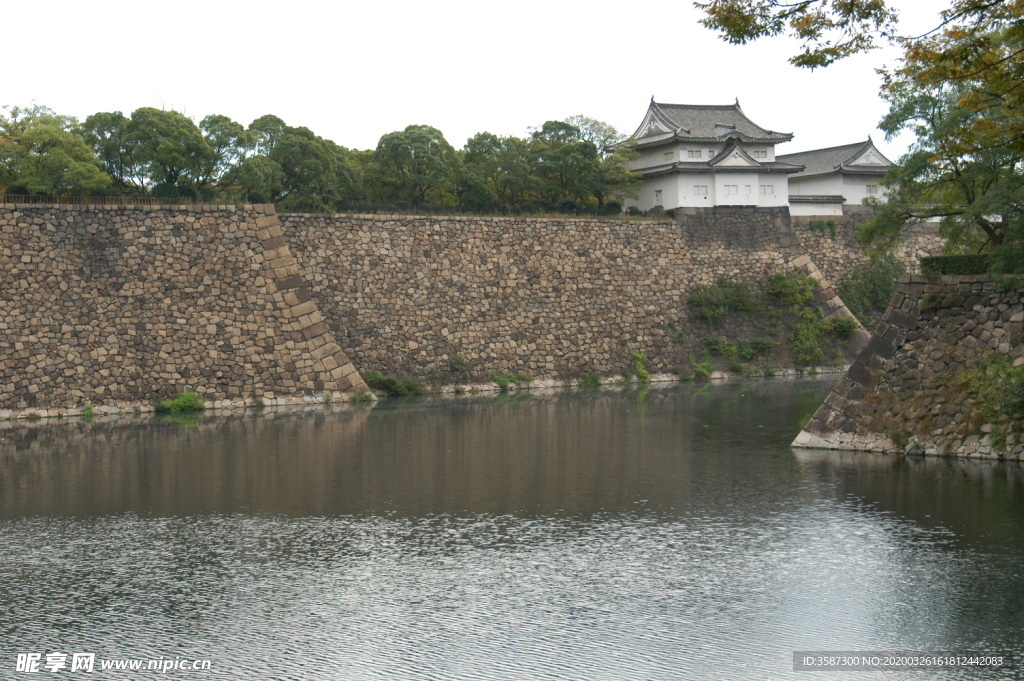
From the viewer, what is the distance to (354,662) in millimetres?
10219

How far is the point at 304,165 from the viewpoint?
36.0 metres

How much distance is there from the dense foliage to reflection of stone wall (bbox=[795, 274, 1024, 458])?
20.5 meters

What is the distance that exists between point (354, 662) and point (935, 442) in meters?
12.3

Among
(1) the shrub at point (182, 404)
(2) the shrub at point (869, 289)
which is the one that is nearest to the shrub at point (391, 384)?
(1) the shrub at point (182, 404)

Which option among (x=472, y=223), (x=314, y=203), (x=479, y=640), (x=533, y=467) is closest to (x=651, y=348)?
(x=472, y=223)

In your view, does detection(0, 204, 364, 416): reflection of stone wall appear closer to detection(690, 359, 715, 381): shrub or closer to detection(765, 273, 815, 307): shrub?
detection(690, 359, 715, 381): shrub

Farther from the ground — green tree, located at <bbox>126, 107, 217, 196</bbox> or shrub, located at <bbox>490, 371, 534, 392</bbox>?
green tree, located at <bbox>126, 107, 217, 196</bbox>

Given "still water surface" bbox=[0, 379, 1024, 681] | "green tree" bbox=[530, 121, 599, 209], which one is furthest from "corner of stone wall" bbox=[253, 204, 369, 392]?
"green tree" bbox=[530, 121, 599, 209]

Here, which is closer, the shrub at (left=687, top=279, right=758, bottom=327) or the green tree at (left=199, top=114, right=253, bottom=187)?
the green tree at (left=199, top=114, right=253, bottom=187)

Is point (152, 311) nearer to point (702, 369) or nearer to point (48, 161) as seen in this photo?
point (48, 161)

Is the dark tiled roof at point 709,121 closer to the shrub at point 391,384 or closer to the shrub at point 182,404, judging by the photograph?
the shrub at point 391,384

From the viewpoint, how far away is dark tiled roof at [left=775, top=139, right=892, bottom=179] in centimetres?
4703

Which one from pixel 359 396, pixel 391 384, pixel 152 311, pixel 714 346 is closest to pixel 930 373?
pixel 359 396

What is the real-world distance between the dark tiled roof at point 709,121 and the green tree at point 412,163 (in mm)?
9768
